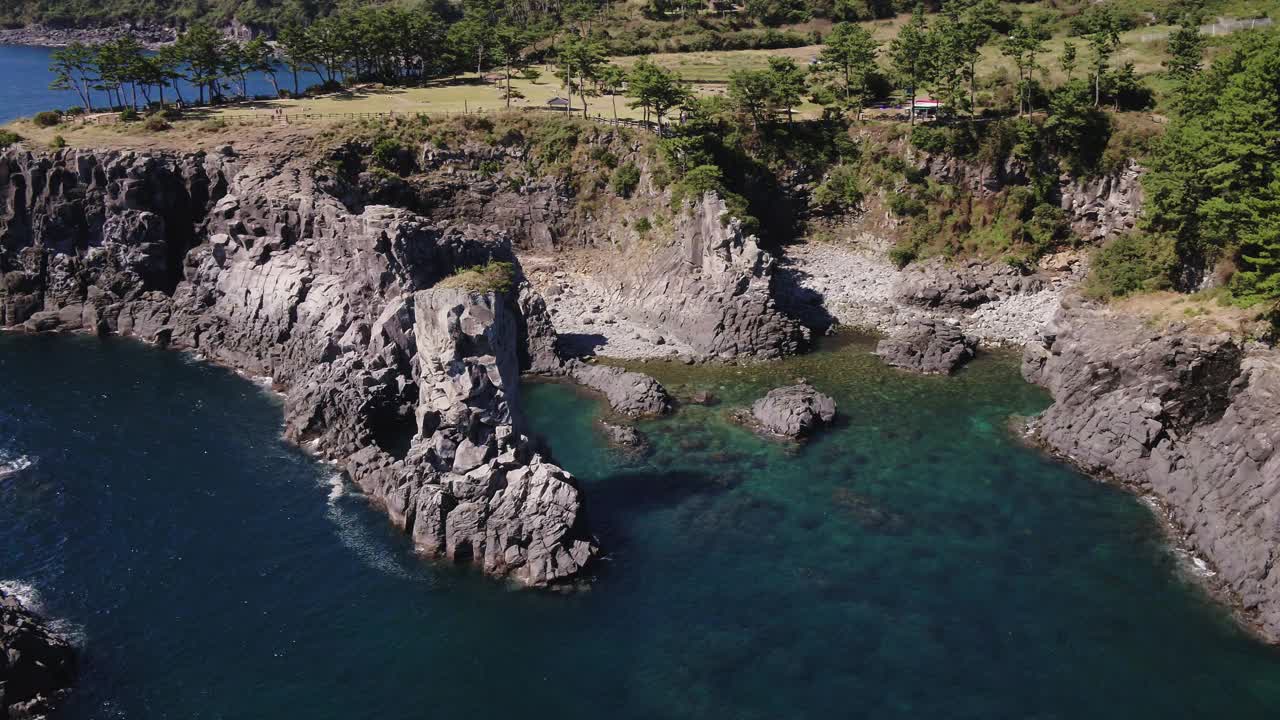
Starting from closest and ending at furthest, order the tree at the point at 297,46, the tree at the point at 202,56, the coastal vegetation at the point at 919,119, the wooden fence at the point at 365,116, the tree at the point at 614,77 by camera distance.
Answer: the coastal vegetation at the point at 919,119
the wooden fence at the point at 365,116
the tree at the point at 614,77
the tree at the point at 202,56
the tree at the point at 297,46

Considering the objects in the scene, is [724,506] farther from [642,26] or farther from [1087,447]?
[642,26]

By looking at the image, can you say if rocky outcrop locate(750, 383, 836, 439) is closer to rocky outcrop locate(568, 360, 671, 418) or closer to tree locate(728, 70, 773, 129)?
rocky outcrop locate(568, 360, 671, 418)

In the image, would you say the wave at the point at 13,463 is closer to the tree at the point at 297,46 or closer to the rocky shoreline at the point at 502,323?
the rocky shoreline at the point at 502,323

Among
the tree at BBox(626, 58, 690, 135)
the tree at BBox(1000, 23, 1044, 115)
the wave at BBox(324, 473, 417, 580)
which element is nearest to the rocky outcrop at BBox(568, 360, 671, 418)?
the wave at BBox(324, 473, 417, 580)

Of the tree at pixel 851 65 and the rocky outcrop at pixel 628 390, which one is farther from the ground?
the tree at pixel 851 65

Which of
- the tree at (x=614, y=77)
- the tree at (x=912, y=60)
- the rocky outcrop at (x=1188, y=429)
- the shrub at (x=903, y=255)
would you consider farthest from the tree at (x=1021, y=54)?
the tree at (x=614, y=77)
